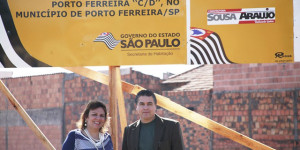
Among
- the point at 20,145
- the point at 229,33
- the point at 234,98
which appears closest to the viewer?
the point at 229,33

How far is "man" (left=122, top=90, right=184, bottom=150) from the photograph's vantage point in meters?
3.59

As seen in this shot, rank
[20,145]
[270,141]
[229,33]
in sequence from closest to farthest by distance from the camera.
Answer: [229,33]
[270,141]
[20,145]

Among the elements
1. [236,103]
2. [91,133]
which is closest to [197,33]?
[91,133]

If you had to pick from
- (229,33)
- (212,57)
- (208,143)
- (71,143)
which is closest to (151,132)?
(71,143)

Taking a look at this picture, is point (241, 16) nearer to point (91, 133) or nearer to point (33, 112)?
point (91, 133)

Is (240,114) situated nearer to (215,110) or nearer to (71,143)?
(215,110)

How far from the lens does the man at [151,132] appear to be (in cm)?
359

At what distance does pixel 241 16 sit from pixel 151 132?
4.90 ft

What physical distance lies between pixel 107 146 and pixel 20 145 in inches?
381

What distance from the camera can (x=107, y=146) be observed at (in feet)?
12.0

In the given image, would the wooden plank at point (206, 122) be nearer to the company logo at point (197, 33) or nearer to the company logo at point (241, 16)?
the company logo at point (197, 33)

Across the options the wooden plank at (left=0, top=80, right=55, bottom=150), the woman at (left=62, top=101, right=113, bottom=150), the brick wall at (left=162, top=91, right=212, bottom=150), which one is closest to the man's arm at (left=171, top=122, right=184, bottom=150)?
the woman at (left=62, top=101, right=113, bottom=150)

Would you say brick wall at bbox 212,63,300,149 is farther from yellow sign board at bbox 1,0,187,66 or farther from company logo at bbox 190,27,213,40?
yellow sign board at bbox 1,0,187,66

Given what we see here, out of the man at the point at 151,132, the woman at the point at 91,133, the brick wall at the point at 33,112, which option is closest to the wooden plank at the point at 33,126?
the woman at the point at 91,133
